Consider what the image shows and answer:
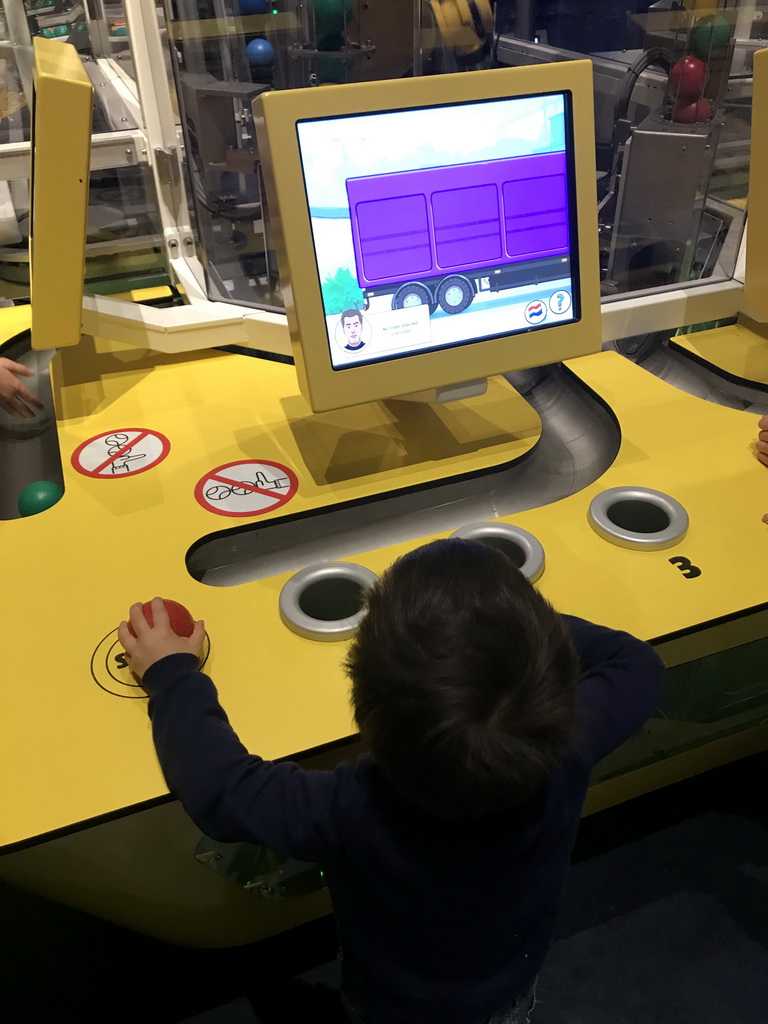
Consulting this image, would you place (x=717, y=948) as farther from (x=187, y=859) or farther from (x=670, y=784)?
(x=187, y=859)

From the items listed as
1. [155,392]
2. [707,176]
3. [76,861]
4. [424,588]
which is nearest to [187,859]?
[76,861]

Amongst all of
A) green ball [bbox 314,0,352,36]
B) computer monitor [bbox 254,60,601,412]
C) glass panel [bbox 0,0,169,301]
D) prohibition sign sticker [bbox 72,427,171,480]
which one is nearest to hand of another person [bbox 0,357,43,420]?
prohibition sign sticker [bbox 72,427,171,480]

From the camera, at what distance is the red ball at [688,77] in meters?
1.22

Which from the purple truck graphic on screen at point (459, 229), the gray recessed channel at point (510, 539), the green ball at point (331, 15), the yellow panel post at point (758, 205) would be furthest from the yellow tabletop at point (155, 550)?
the green ball at point (331, 15)

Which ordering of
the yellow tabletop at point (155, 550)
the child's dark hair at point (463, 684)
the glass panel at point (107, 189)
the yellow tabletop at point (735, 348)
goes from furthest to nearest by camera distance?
the glass panel at point (107, 189) → the yellow tabletop at point (735, 348) → the yellow tabletop at point (155, 550) → the child's dark hair at point (463, 684)

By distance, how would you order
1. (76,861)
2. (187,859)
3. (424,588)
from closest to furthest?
(424,588) → (76,861) → (187,859)

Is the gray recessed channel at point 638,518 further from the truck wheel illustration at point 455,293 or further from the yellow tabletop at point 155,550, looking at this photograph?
the truck wheel illustration at point 455,293

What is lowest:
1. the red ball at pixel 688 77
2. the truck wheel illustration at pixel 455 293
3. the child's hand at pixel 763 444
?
the child's hand at pixel 763 444

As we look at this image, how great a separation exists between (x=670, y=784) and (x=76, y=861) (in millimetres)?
992

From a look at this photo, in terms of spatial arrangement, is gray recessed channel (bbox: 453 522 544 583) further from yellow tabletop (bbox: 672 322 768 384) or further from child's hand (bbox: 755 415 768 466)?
yellow tabletop (bbox: 672 322 768 384)

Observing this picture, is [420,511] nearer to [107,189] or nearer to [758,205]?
[758,205]

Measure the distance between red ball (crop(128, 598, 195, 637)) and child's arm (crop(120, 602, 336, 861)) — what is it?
5cm

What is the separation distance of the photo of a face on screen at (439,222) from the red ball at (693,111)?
0.44 metres

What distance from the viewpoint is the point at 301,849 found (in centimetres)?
63
